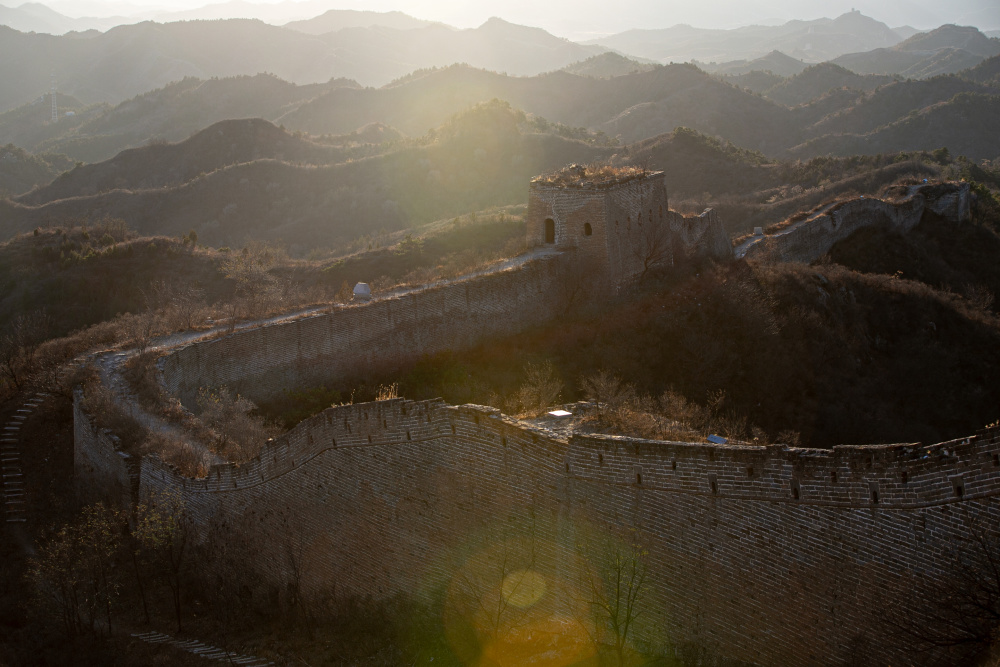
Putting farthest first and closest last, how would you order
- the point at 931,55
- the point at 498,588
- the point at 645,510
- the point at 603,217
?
the point at 931,55
the point at 603,217
the point at 498,588
the point at 645,510

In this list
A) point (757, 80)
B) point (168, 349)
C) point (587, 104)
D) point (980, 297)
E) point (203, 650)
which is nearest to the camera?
point (203, 650)

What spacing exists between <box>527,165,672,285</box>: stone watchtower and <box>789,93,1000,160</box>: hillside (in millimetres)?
57582

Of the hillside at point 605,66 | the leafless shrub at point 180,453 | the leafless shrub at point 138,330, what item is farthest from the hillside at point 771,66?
the leafless shrub at point 180,453

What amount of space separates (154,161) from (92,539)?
52508mm

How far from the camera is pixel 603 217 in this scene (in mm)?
22094

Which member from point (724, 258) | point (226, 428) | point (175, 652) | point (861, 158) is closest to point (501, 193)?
point (861, 158)

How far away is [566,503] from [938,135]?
7903 centimetres

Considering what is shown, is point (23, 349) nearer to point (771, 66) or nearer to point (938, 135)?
point (938, 135)

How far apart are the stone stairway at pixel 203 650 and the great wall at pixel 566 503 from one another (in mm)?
1247

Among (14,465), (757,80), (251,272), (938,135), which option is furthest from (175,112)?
(14,465)

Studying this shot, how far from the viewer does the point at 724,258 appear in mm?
26891

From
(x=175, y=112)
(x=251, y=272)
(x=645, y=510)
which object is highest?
(x=175, y=112)

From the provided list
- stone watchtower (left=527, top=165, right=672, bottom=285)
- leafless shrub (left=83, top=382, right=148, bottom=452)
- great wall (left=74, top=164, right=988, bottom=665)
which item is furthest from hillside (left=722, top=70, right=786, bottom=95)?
leafless shrub (left=83, top=382, right=148, bottom=452)

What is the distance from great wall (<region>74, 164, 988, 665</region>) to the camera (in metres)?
7.93
